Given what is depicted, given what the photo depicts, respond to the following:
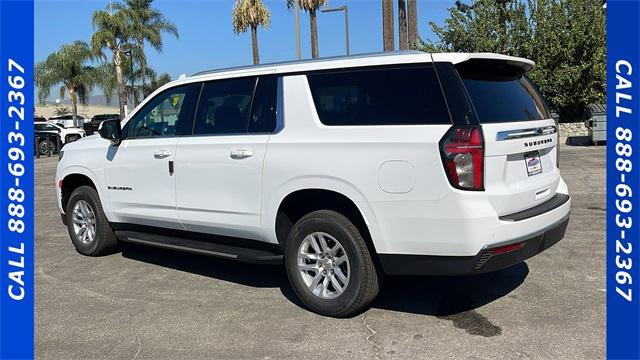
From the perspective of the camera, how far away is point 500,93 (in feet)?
13.2

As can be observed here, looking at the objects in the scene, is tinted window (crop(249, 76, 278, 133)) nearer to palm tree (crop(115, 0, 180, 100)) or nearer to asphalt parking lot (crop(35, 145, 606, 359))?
asphalt parking lot (crop(35, 145, 606, 359))

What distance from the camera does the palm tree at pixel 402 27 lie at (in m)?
20.7

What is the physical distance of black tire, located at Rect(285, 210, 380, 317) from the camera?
399cm

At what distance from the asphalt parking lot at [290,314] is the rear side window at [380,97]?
1.52 meters

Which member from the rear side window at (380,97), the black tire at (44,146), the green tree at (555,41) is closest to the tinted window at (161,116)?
the rear side window at (380,97)

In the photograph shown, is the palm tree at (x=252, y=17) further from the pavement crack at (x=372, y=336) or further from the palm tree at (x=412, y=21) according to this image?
the pavement crack at (x=372, y=336)

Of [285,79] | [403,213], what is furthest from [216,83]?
[403,213]

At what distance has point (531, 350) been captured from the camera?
11.7 feet

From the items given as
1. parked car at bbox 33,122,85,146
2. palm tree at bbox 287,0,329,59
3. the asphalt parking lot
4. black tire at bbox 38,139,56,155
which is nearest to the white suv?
the asphalt parking lot

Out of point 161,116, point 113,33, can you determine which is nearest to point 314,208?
point 161,116

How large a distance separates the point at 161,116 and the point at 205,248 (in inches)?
58.9

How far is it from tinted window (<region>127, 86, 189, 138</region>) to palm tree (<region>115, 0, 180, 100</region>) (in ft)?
127

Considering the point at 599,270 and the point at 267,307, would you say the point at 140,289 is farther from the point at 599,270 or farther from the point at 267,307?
the point at 599,270

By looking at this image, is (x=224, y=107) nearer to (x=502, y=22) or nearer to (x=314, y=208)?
(x=314, y=208)
